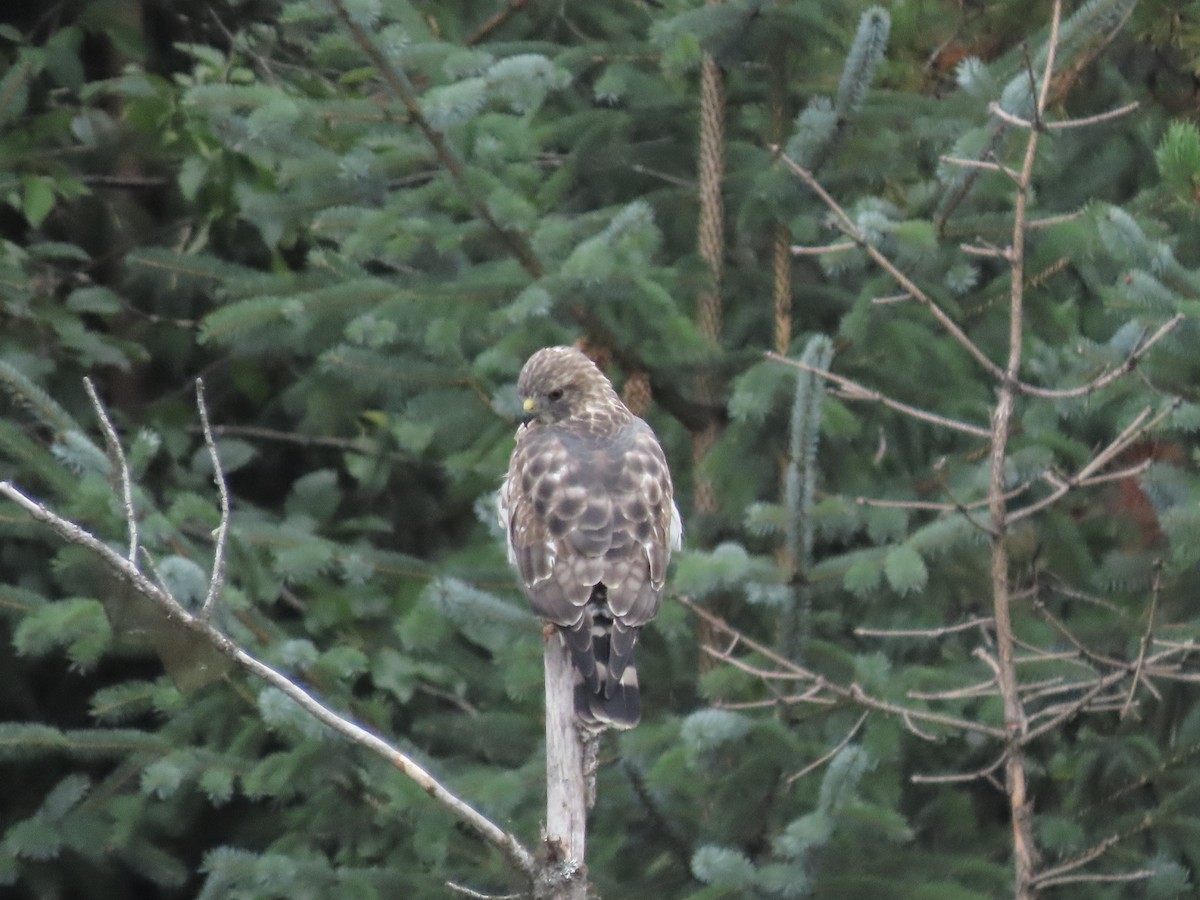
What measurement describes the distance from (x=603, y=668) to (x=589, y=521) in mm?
467

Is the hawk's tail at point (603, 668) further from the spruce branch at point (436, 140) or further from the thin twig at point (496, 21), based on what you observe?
the thin twig at point (496, 21)

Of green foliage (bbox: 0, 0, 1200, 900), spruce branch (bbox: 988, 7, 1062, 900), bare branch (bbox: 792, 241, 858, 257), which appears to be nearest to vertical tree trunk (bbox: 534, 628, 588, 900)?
green foliage (bbox: 0, 0, 1200, 900)

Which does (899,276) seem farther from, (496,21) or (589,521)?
(496,21)

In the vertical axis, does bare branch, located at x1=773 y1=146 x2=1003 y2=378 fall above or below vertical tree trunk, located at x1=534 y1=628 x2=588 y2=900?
above

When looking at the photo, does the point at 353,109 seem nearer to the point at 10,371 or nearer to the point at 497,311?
the point at 497,311

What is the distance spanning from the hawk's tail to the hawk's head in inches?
25.4

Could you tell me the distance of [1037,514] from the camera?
14.7 feet

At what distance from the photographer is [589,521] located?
12.4 feet

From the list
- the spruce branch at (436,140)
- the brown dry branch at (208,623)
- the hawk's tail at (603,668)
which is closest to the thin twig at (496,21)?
the spruce branch at (436,140)

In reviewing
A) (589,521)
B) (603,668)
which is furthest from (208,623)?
(589,521)

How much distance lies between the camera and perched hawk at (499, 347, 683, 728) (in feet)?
11.4

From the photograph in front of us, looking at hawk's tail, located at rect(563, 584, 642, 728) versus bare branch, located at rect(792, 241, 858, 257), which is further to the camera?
bare branch, located at rect(792, 241, 858, 257)

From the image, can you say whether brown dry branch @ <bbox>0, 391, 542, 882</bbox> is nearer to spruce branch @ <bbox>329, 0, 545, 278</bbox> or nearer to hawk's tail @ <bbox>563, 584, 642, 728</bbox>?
hawk's tail @ <bbox>563, 584, 642, 728</bbox>

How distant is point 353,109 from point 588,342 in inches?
32.9
